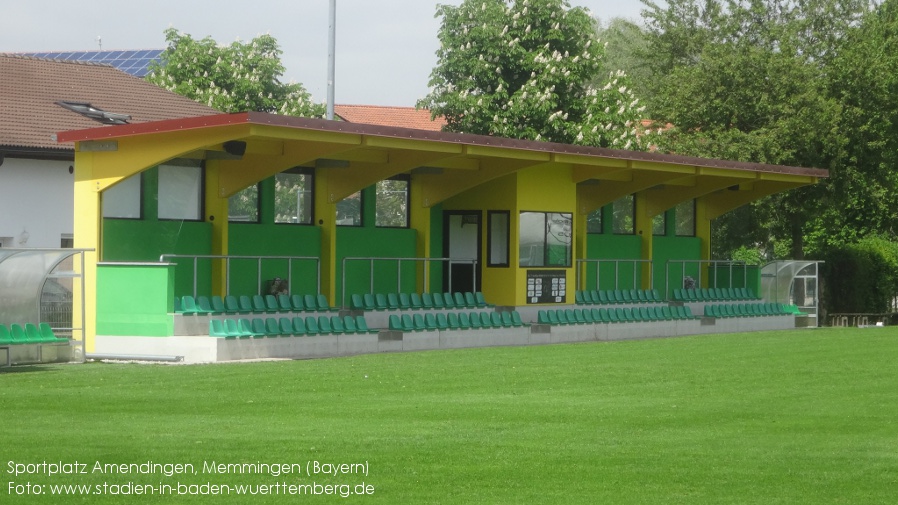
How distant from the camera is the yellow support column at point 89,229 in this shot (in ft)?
68.6

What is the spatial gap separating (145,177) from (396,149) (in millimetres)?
4767

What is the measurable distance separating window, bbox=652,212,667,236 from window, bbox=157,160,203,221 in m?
15.7

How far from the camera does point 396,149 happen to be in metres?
24.2

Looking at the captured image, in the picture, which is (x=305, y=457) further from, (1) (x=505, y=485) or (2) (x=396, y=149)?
(2) (x=396, y=149)

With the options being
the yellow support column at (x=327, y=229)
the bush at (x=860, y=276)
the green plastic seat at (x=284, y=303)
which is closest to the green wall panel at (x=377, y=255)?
the yellow support column at (x=327, y=229)

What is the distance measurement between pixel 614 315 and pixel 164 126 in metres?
13.2

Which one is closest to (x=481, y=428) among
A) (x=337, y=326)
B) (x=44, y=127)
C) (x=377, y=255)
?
(x=337, y=326)

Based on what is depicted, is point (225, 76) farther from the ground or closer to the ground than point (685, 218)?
farther from the ground

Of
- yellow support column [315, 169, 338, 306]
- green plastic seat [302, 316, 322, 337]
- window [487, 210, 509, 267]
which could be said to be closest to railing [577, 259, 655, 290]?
window [487, 210, 509, 267]

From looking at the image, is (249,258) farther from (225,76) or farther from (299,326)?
(225,76)

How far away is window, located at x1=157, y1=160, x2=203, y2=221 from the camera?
22547mm

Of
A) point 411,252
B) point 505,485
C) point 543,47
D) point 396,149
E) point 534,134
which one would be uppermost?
point 543,47

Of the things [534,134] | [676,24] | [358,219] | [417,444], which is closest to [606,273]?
[358,219]

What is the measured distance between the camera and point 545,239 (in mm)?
29062
